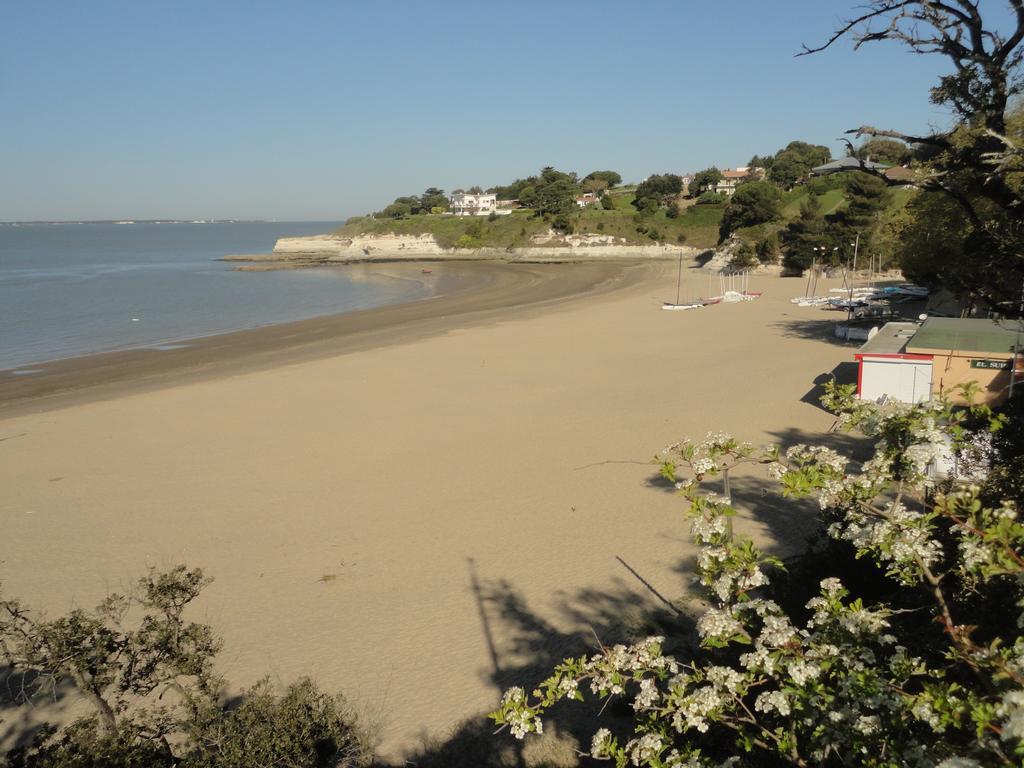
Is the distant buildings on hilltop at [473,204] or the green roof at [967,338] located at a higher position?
the distant buildings on hilltop at [473,204]

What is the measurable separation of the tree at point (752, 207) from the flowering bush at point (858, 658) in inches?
2383

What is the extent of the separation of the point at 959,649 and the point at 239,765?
4.65m

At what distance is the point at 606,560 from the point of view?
1020cm

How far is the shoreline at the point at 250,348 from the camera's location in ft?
78.1

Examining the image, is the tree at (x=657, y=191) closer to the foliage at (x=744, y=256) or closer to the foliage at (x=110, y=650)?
the foliage at (x=744, y=256)

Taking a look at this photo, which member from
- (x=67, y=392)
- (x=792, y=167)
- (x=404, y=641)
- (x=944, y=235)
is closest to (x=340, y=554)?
(x=404, y=641)

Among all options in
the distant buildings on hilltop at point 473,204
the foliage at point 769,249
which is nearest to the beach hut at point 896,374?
the foliage at point 769,249

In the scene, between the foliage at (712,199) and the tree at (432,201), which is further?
the tree at (432,201)

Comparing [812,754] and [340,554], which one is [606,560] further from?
[812,754]

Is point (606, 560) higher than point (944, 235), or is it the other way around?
point (944, 235)

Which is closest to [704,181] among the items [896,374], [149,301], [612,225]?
[612,225]

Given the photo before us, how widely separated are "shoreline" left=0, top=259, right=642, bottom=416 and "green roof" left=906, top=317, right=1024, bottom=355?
20.2 meters

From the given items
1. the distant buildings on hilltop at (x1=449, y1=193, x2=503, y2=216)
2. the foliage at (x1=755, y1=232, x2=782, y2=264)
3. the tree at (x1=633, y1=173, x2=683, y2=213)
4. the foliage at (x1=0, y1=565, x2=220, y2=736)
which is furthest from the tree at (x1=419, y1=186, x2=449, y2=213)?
the foliage at (x1=0, y1=565, x2=220, y2=736)

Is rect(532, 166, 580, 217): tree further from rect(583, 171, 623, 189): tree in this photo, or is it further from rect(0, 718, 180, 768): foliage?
rect(0, 718, 180, 768): foliage
